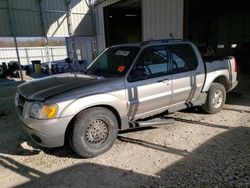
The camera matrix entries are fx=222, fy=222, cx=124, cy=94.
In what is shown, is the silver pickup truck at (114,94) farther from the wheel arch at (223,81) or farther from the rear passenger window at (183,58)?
the wheel arch at (223,81)

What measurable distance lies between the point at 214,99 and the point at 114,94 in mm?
2800

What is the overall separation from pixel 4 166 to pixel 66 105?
4.64 feet

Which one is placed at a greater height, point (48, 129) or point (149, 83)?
point (149, 83)

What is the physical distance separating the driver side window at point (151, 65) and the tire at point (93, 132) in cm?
79

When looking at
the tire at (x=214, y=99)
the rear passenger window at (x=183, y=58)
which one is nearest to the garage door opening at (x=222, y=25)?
the tire at (x=214, y=99)

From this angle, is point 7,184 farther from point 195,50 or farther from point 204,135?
point 195,50

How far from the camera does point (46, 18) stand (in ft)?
44.0

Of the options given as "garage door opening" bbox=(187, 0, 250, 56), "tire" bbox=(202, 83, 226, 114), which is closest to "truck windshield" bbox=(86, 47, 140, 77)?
"tire" bbox=(202, 83, 226, 114)

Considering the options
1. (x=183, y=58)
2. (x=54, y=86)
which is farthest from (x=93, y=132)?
(x=183, y=58)

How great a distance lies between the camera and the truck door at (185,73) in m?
4.37

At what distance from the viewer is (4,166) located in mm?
3408

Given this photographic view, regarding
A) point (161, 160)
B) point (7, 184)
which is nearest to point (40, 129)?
point (7, 184)

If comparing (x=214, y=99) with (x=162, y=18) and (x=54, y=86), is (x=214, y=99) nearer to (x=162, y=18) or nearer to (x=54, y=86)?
(x=54, y=86)

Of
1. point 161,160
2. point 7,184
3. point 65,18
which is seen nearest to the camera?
point 7,184
